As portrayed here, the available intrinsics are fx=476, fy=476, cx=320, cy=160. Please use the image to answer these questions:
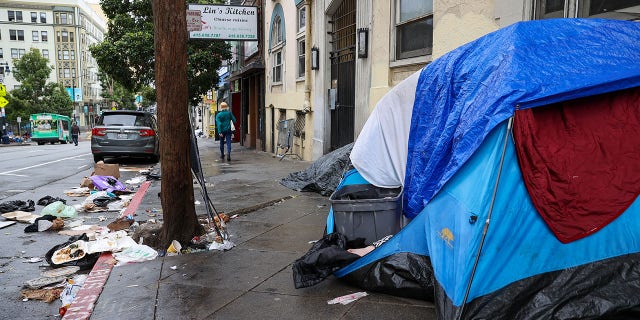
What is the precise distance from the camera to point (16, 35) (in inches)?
2938

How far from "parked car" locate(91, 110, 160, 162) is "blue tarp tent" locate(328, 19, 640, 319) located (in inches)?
492

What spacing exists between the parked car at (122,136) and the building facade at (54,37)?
62.5 metres

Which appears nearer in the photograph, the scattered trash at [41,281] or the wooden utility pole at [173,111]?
the scattered trash at [41,281]

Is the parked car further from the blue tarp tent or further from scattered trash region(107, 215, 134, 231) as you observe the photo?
the blue tarp tent

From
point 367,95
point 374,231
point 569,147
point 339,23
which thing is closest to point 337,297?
point 374,231

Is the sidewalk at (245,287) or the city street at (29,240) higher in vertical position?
the sidewalk at (245,287)

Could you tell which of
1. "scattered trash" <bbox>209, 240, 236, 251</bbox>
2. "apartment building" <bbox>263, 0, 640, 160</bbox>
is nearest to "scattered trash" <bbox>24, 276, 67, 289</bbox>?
"scattered trash" <bbox>209, 240, 236, 251</bbox>

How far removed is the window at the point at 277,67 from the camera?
18.0 m

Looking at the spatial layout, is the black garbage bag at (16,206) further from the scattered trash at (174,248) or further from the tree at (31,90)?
the tree at (31,90)

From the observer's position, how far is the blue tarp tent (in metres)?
2.88

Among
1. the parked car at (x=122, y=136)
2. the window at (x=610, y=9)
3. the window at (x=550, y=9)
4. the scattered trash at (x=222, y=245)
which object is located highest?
the window at (x=550, y=9)

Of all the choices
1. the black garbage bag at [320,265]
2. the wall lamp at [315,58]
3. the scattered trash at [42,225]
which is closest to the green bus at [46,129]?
the wall lamp at [315,58]

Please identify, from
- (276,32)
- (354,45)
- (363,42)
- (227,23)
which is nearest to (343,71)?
(354,45)

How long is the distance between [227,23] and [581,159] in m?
15.0
